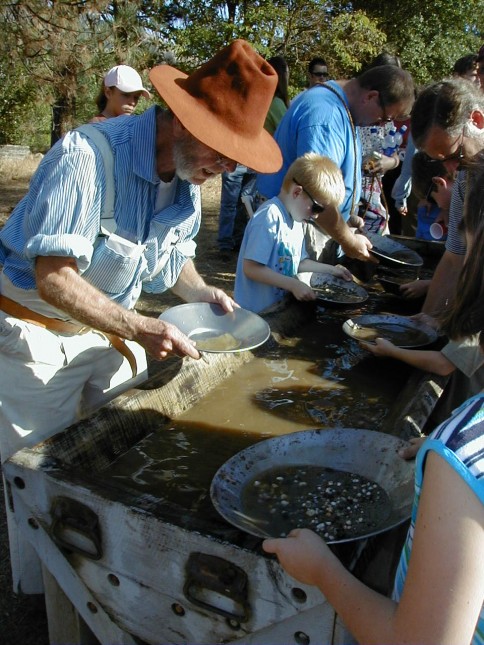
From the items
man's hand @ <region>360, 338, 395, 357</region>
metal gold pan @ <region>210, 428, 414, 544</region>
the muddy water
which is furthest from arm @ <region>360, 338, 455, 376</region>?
metal gold pan @ <region>210, 428, 414, 544</region>

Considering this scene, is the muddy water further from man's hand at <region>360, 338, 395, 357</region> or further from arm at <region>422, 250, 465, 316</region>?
arm at <region>422, 250, 465, 316</region>

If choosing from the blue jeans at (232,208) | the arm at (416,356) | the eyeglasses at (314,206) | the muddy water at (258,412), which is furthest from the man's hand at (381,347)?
the blue jeans at (232,208)

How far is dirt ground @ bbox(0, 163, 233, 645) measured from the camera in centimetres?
235

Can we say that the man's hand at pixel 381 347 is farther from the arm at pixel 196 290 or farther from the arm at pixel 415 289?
the arm at pixel 415 289

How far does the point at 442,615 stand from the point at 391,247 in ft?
11.5

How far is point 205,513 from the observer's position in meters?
1.69

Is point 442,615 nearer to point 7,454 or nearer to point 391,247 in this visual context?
point 7,454

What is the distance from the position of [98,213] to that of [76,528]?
95 cm

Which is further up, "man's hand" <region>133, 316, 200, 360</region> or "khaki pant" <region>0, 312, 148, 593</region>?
"man's hand" <region>133, 316, 200, 360</region>

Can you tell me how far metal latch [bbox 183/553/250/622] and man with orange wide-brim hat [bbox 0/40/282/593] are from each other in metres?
0.79

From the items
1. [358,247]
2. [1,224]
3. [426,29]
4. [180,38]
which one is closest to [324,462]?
[358,247]

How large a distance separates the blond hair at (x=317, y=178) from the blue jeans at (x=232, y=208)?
3613 millimetres

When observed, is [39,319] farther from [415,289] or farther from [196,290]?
[415,289]

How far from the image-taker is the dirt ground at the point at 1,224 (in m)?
2.35
